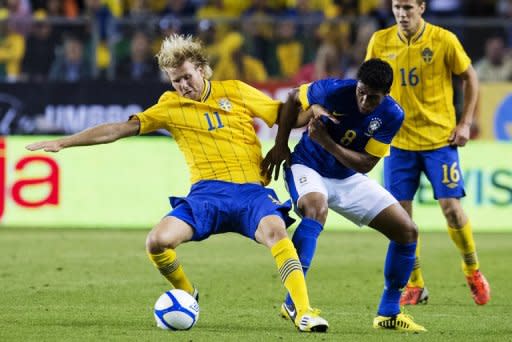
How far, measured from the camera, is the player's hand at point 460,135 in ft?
30.9

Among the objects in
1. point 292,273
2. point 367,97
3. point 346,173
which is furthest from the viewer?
point 346,173

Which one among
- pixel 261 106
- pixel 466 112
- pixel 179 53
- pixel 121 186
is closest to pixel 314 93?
pixel 261 106

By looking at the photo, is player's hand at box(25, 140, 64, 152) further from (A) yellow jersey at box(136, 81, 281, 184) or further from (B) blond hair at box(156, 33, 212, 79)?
(B) blond hair at box(156, 33, 212, 79)

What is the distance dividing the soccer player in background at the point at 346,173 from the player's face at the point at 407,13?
1.52 meters

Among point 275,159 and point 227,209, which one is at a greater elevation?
point 275,159

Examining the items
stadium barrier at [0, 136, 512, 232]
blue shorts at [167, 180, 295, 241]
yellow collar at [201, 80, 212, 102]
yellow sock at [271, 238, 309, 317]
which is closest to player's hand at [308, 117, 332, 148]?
blue shorts at [167, 180, 295, 241]

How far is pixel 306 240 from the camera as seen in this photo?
25.7 feet

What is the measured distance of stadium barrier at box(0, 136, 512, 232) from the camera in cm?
1530

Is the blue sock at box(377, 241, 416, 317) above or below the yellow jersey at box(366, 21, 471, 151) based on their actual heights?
below

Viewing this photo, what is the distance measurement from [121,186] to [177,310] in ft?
26.3

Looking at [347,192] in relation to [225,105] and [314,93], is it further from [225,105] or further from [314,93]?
[225,105]

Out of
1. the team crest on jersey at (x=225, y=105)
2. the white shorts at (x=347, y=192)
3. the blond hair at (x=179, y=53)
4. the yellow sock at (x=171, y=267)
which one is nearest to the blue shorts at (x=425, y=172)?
the white shorts at (x=347, y=192)

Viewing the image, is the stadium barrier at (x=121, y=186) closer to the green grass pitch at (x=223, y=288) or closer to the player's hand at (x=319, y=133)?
the green grass pitch at (x=223, y=288)

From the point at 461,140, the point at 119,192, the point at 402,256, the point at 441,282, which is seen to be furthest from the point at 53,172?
the point at 402,256
